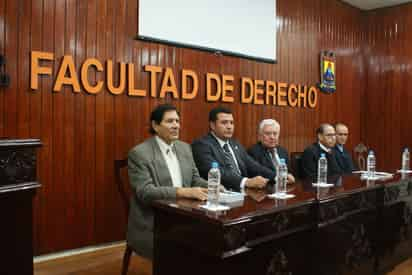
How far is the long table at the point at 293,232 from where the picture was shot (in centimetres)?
A: 184

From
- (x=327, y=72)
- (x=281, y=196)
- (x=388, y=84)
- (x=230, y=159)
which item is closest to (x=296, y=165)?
(x=230, y=159)

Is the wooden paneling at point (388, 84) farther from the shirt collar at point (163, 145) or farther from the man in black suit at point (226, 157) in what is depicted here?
the shirt collar at point (163, 145)

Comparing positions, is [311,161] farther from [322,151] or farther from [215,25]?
[215,25]

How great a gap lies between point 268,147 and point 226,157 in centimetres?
57

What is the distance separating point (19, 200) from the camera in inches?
70.0

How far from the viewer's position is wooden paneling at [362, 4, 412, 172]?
6.21m

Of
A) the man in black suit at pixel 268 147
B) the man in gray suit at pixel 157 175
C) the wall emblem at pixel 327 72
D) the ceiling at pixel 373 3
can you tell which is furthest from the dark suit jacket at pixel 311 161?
the ceiling at pixel 373 3

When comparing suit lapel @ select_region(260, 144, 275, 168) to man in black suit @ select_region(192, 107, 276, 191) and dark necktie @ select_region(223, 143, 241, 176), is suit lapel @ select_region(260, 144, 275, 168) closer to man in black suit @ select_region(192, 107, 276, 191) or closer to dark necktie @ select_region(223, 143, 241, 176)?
man in black suit @ select_region(192, 107, 276, 191)

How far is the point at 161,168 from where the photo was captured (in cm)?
244

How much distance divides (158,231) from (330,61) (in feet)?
15.6

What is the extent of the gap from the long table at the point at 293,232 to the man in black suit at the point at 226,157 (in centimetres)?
38

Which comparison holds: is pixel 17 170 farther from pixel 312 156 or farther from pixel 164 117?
pixel 312 156

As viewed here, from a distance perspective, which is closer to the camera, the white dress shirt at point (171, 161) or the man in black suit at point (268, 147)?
the white dress shirt at point (171, 161)

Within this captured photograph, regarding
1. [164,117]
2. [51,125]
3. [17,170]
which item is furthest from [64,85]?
[17,170]
